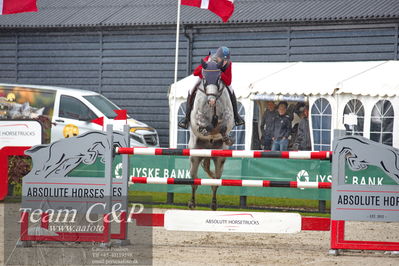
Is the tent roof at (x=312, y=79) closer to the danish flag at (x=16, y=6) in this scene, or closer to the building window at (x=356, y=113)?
the building window at (x=356, y=113)

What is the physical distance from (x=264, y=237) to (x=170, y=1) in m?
14.9

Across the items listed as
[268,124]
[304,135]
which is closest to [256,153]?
[268,124]

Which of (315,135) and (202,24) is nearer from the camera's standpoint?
(315,135)

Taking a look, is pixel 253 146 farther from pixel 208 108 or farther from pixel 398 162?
pixel 398 162

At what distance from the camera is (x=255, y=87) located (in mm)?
18875

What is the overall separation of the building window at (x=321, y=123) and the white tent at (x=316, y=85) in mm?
153

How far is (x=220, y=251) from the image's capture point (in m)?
9.48

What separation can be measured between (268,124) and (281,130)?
326 millimetres

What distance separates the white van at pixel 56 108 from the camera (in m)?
19.0

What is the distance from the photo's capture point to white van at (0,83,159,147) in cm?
1905

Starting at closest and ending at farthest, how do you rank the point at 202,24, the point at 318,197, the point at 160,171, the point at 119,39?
the point at 318,197 → the point at 160,171 → the point at 202,24 → the point at 119,39

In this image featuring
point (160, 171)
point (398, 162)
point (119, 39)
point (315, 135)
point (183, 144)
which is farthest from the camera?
point (119, 39)

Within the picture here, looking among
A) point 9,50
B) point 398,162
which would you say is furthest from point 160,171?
point 9,50

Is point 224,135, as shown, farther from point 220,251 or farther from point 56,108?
point 56,108
